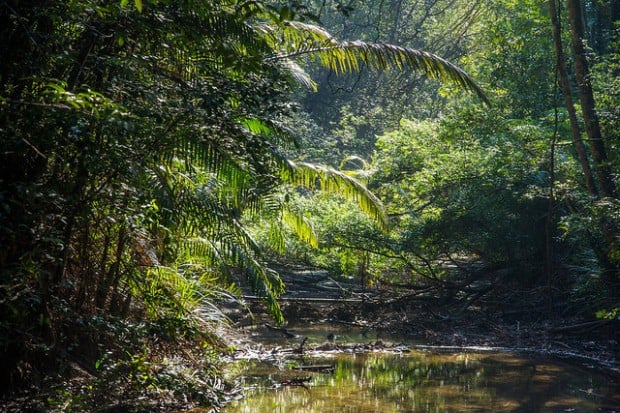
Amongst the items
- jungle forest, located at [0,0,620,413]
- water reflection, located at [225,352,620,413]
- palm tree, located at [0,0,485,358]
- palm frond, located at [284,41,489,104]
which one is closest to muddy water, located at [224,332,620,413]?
water reflection, located at [225,352,620,413]

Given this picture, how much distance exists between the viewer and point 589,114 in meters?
13.2

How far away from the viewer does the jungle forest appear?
21.1 feet

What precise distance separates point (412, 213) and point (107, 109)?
10603mm

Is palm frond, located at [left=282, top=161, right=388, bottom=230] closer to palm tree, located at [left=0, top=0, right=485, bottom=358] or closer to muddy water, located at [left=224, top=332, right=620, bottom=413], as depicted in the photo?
palm tree, located at [left=0, top=0, right=485, bottom=358]

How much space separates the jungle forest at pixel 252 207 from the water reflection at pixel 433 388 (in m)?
0.17

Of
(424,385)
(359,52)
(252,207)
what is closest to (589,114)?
(359,52)

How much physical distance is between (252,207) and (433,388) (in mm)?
3410

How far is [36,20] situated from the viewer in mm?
6719

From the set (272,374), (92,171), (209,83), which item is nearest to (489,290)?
(272,374)

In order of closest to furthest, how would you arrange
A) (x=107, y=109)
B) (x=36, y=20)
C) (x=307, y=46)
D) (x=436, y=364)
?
(x=107, y=109) → (x=36, y=20) → (x=307, y=46) → (x=436, y=364)

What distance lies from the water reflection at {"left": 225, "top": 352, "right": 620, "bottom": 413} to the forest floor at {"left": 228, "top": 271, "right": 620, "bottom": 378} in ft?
3.85

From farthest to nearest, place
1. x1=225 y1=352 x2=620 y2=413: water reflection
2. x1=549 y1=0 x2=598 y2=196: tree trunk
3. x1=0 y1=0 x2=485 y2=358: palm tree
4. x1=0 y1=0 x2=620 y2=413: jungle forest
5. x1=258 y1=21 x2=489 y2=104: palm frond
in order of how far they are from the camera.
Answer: x1=549 y1=0 x2=598 y2=196: tree trunk < x1=258 y1=21 x2=489 y2=104: palm frond < x1=225 y1=352 x2=620 y2=413: water reflection < x1=0 y1=0 x2=620 y2=413: jungle forest < x1=0 y1=0 x2=485 y2=358: palm tree

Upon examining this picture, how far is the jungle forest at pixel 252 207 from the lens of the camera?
6434mm

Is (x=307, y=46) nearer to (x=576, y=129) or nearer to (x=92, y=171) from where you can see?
(x=92, y=171)
